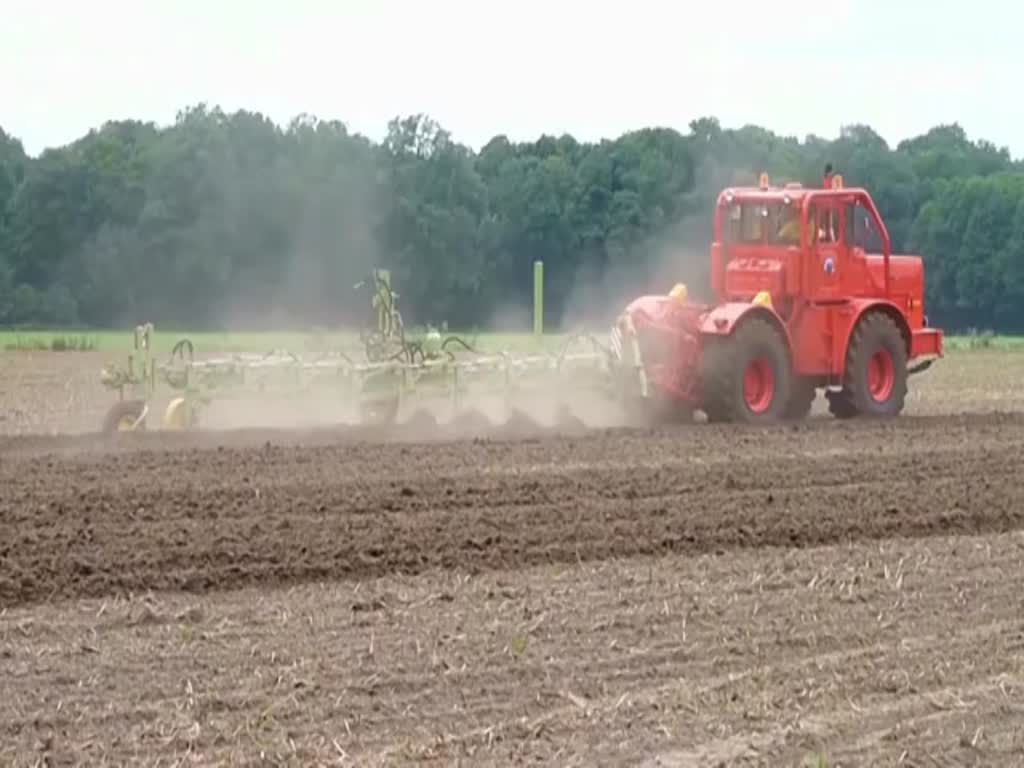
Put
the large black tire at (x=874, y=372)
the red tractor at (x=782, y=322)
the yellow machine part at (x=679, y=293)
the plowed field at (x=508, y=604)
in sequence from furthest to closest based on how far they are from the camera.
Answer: the large black tire at (x=874, y=372)
the yellow machine part at (x=679, y=293)
the red tractor at (x=782, y=322)
the plowed field at (x=508, y=604)

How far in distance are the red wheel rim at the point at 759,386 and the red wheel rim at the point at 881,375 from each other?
1.43 meters

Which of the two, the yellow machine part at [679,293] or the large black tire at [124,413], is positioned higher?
the yellow machine part at [679,293]

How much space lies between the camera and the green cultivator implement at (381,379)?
1841 cm

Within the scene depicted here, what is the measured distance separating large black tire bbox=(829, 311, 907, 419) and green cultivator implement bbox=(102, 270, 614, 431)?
95.3 inches

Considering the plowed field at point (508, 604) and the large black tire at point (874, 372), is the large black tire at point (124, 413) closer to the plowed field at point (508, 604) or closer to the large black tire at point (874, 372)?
the plowed field at point (508, 604)

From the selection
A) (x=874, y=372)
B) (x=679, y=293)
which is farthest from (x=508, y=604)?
(x=874, y=372)

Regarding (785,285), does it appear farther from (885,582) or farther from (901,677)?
(901,677)

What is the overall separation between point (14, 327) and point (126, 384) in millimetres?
35856

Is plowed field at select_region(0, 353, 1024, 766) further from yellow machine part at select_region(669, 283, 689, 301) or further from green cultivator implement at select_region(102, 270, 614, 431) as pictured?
yellow machine part at select_region(669, 283, 689, 301)

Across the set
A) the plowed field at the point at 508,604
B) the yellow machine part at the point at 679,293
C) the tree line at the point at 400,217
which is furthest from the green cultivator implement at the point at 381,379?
the tree line at the point at 400,217

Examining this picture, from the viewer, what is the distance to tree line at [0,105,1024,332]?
4012 centimetres

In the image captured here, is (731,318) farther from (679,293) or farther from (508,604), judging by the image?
(508,604)

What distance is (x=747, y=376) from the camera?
19.3 metres

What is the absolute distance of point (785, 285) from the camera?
64.2 feet
